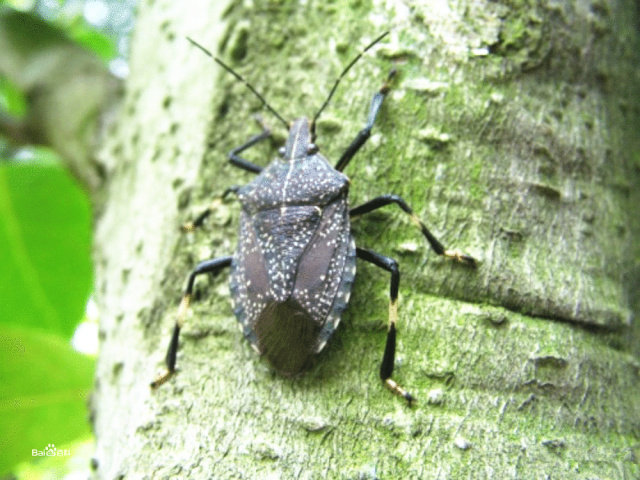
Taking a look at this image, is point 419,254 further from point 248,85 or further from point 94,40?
point 94,40

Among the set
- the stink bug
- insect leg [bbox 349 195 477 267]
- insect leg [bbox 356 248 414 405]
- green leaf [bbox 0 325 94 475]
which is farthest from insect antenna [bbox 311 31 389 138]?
green leaf [bbox 0 325 94 475]

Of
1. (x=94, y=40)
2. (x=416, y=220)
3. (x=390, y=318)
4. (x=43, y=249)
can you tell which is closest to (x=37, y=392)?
(x=43, y=249)

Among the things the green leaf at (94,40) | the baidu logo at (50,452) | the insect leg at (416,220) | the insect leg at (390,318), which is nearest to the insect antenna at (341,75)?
the insect leg at (416,220)

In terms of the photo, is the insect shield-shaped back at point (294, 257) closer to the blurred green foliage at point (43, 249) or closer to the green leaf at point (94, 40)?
the blurred green foliage at point (43, 249)

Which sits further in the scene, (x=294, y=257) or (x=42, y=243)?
(x=42, y=243)

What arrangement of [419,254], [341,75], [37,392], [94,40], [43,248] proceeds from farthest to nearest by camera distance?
1. [94,40]
2. [43,248]
3. [37,392]
4. [341,75]
5. [419,254]

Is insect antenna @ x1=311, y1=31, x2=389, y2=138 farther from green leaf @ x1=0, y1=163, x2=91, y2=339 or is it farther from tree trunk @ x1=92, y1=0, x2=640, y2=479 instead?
green leaf @ x1=0, y1=163, x2=91, y2=339

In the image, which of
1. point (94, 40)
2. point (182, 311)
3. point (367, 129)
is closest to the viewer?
point (182, 311)
